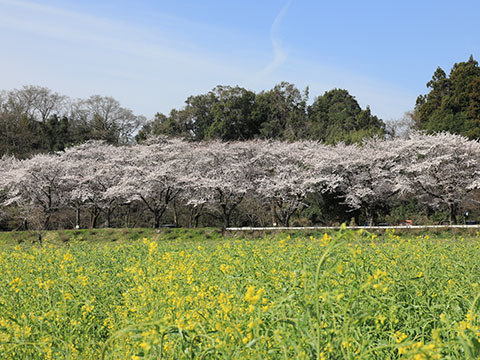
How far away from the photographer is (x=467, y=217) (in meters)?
29.4

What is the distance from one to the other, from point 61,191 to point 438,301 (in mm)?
29605

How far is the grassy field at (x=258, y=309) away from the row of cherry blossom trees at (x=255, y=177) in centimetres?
2007

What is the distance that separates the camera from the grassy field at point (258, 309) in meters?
2.47

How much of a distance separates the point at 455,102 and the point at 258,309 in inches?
1495

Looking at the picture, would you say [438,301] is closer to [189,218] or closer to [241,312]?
[241,312]

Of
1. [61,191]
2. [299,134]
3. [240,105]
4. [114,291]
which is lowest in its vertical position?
[114,291]

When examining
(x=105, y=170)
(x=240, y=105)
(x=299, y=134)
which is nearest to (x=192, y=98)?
(x=240, y=105)

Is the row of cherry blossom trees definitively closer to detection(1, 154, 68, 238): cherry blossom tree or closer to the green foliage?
detection(1, 154, 68, 238): cherry blossom tree

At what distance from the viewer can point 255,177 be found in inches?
1134

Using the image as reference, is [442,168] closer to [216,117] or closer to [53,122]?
[216,117]

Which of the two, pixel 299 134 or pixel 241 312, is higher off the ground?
pixel 299 134

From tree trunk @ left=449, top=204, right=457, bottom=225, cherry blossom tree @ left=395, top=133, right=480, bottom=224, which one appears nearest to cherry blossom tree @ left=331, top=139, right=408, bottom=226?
cherry blossom tree @ left=395, top=133, right=480, bottom=224

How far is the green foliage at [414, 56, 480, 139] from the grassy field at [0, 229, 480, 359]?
26.5m

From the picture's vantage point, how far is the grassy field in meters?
2.47
